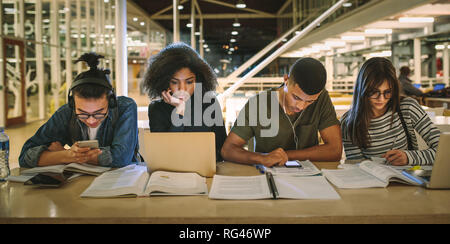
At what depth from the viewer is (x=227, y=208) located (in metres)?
1.37

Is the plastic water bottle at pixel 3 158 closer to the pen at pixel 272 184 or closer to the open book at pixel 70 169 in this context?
the open book at pixel 70 169

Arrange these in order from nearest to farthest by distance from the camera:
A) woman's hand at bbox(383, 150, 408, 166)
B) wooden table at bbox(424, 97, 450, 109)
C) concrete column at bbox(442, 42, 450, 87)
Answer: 1. woman's hand at bbox(383, 150, 408, 166)
2. wooden table at bbox(424, 97, 450, 109)
3. concrete column at bbox(442, 42, 450, 87)

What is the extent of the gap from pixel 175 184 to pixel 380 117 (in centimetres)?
141

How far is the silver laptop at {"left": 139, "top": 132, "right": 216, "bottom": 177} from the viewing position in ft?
5.85

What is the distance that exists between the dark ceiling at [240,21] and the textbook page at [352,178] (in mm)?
4696

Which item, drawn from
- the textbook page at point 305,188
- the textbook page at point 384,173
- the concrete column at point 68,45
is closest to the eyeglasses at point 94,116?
the textbook page at point 305,188

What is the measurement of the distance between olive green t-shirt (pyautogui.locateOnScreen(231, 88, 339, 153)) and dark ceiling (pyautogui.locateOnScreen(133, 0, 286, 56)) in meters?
4.09

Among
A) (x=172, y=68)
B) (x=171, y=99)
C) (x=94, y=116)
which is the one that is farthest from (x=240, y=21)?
(x=94, y=116)

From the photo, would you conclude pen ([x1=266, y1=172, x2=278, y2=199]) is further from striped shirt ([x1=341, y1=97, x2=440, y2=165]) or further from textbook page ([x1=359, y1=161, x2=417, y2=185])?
striped shirt ([x1=341, y1=97, x2=440, y2=165])

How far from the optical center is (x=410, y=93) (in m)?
8.73

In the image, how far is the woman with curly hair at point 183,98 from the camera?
8.17 feet

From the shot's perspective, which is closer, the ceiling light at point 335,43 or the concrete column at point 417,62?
the concrete column at point 417,62

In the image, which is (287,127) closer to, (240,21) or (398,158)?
(398,158)

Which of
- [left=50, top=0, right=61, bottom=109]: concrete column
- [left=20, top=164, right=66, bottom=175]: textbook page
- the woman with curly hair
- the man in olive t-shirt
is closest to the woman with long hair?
the man in olive t-shirt
